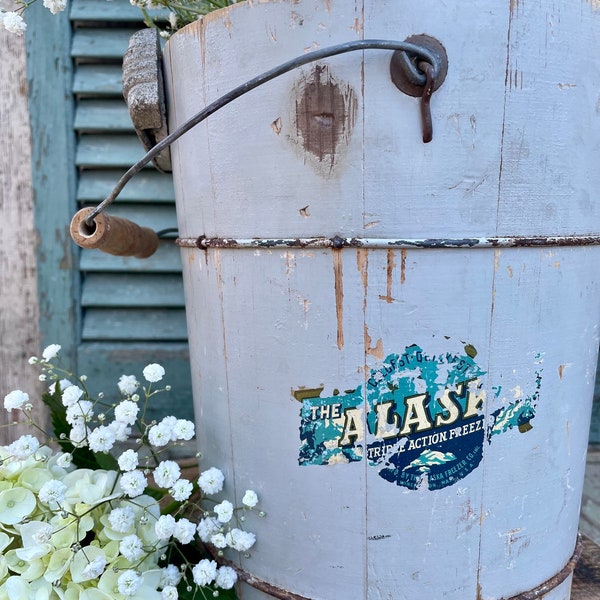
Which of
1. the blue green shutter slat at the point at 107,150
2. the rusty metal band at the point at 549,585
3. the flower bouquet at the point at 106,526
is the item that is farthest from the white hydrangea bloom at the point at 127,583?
the blue green shutter slat at the point at 107,150

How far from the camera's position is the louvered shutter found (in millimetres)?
1361

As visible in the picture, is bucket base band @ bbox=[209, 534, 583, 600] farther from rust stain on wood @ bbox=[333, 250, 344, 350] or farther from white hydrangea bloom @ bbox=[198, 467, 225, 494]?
rust stain on wood @ bbox=[333, 250, 344, 350]

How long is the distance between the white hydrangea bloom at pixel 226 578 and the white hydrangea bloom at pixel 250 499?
11cm

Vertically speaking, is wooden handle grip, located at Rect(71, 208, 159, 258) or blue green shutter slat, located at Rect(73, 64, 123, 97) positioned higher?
blue green shutter slat, located at Rect(73, 64, 123, 97)

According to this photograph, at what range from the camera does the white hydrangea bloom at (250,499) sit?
2.43ft

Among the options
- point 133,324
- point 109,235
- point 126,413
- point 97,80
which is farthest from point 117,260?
point 126,413

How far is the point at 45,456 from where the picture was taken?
90 cm

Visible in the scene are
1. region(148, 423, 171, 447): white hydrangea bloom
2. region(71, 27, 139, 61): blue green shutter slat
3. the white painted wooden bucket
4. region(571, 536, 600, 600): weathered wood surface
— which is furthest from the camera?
region(71, 27, 139, 61): blue green shutter slat

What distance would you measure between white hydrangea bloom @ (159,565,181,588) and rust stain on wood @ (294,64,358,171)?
25.3 inches

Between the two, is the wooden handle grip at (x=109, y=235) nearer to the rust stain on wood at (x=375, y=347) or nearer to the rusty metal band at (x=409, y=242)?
the rusty metal band at (x=409, y=242)

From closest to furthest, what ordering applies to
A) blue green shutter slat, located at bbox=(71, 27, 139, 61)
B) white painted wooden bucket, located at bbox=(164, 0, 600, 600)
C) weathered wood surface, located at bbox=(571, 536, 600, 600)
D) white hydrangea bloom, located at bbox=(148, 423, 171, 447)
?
white painted wooden bucket, located at bbox=(164, 0, 600, 600) < white hydrangea bloom, located at bbox=(148, 423, 171, 447) < weathered wood surface, located at bbox=(571, 536, 600, 600) < blue green shutter slat, located at bbox=(71, 27, 139, 61)

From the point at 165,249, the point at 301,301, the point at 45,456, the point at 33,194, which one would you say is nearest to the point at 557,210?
the point at 301,301

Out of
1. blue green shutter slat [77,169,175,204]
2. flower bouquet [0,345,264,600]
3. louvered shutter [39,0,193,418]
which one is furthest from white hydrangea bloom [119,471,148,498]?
blue green shutter slat [77,169,175,204]

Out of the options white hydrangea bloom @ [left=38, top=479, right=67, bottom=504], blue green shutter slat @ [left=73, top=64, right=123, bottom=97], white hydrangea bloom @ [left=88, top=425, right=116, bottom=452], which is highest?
blue green shutter slat @ [left=73, top=64, right=123, bottom=97]
